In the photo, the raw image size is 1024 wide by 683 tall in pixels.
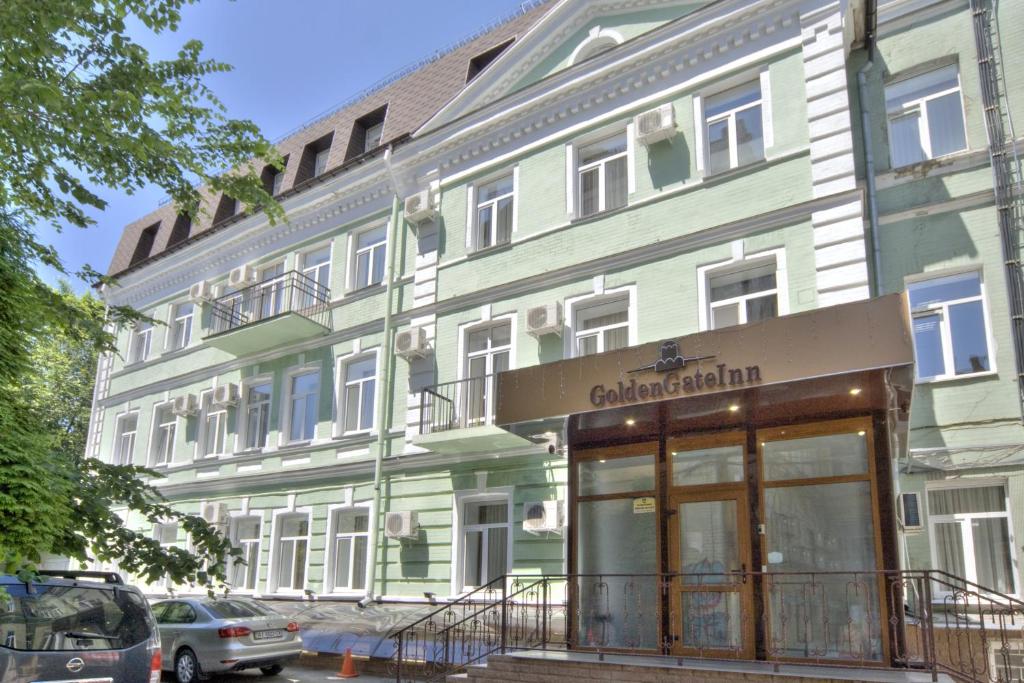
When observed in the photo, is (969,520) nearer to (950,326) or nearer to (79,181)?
(950,326)

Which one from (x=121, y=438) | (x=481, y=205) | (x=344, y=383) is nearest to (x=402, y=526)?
(x=344, y=383)

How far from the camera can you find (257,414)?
2150 centimetres

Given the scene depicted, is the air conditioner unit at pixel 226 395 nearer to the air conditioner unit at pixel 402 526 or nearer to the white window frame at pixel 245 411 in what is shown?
the white window frame at pixel 245 411

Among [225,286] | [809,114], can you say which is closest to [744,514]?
[809,114]

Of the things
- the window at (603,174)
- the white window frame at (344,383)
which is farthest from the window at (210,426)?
the window at (603,174)

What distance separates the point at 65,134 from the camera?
770cm

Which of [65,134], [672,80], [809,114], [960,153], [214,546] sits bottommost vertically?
[214,546]

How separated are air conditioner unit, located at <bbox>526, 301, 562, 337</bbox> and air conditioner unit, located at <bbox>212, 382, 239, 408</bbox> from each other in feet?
31.7

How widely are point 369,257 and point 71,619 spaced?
1334 cm

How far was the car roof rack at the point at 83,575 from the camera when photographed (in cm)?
750

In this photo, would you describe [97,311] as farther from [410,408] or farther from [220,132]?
[410,408]

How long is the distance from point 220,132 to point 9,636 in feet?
16.0

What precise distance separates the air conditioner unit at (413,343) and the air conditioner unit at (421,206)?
8.37ft

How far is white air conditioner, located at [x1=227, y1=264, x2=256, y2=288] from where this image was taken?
22.2 metres
